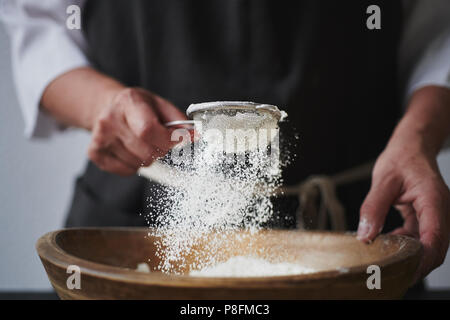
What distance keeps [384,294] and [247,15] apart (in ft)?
0.84

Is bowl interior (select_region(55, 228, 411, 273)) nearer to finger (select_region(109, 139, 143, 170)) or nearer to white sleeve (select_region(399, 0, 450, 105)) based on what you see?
finger (select_region(109, 139, 143, 170))

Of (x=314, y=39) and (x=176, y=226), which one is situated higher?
(x=314, y=39)

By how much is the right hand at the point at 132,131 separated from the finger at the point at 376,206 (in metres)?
0.12

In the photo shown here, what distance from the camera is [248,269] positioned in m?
0.26

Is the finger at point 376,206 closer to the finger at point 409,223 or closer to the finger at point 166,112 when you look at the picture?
the finger at point 409,223

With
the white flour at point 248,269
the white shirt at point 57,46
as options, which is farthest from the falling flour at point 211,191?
the white shirt at point 57,46

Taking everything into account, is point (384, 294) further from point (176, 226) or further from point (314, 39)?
point (314, 39)

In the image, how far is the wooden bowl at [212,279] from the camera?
154 mm

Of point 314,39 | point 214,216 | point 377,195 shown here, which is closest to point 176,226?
point 214,216

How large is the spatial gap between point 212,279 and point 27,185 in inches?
17.0

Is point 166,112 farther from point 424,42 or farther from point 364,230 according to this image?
point 424,42

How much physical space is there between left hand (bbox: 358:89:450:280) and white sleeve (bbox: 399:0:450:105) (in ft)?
0.44

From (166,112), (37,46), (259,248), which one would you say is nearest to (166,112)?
(166,112)

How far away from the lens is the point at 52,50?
422 mm
